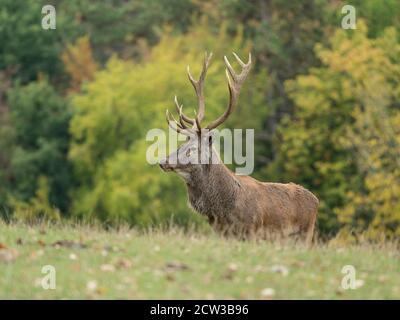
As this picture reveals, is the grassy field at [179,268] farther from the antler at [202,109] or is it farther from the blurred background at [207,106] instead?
the blurred background at [207,106]

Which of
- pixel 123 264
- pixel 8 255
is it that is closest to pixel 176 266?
pixel 123 264

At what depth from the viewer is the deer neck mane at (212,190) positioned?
42.2 feet

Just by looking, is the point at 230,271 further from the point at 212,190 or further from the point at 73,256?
the point at 212,190

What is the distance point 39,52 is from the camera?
163 ft

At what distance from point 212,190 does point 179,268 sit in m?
3.67

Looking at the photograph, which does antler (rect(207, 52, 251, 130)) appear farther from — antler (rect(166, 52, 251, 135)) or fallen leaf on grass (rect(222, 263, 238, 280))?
fallen leaf on grass (rect(222, 263, 238, 280))

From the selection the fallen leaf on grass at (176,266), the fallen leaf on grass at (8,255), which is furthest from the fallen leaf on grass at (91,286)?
the fallen leaf on grass at (8,255)

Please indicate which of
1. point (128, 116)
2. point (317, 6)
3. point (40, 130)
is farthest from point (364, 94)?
point (40, 130)

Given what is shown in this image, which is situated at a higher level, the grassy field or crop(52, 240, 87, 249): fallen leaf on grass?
crop(52, 240, 87, 249): fallen leaf on grass

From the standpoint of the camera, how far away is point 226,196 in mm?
12883

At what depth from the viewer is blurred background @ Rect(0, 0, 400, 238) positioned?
36.1 meters

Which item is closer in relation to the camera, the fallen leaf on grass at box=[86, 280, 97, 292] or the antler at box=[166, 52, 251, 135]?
the fallen leaf on grass at box=[86, 280, 97, 292]

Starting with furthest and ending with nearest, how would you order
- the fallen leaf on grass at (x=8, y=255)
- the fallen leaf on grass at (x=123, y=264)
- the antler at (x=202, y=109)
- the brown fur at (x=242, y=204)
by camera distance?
the antler at (x=202, y=109), the brown fur at (x=242, y=204), the fallen leaf on grass at (x=8, y=255), the fallen leaf on grass at (x=123, y=264)

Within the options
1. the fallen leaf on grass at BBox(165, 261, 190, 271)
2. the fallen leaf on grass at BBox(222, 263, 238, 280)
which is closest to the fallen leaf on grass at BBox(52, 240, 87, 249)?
the fallen leaf on grass at BBox(165, 261, 190, 271)
